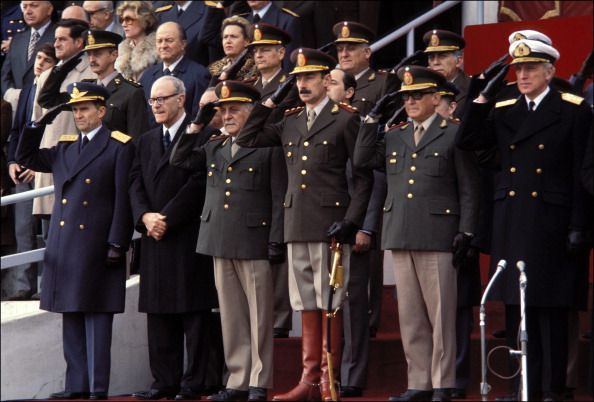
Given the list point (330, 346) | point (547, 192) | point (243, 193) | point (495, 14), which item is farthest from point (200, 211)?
point (495, 14)

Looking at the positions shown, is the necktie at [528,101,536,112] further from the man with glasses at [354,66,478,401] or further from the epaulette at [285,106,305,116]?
the epaulette at [285,106,305,116]

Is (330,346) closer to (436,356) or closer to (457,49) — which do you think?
(436,356)

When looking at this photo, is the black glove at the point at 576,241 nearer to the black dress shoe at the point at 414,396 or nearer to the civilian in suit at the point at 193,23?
the black dress shoe at the point at 414,396

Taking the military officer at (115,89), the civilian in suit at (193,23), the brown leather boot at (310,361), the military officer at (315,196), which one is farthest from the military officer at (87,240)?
the civilian in suit at (193,23)

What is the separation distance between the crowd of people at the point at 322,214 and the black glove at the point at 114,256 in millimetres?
14

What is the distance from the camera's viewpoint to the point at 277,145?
10773mm

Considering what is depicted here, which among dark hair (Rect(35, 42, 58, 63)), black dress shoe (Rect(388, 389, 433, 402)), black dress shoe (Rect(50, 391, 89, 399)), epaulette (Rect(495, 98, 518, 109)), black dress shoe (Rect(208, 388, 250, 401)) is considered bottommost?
black dress shoe (Rect(50, 391, 89, 399))

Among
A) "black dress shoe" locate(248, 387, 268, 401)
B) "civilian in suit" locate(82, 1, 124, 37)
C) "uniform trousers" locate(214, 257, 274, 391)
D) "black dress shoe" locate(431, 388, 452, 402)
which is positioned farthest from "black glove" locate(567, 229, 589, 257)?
"civilian in suit" locate(82, 1, 124, 37)

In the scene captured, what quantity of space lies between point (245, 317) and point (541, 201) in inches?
85.5

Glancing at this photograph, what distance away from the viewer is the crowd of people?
32.4 feet

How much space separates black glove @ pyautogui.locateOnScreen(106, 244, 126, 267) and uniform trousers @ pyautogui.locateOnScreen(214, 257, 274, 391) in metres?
0.74

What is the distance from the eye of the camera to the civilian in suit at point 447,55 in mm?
11289

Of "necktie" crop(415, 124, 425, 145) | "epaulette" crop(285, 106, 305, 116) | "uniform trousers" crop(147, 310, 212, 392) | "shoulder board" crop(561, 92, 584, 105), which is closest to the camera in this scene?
"shoulder board" crop(561, 92, 584, 105)

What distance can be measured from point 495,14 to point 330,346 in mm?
5701
